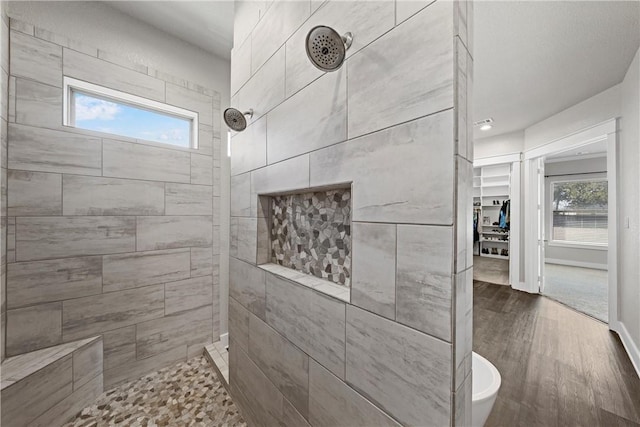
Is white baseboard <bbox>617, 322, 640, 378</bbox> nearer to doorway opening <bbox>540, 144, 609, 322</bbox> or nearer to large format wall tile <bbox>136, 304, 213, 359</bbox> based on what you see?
doorway opening <bbox>540, 144, 609, 322</bbox>

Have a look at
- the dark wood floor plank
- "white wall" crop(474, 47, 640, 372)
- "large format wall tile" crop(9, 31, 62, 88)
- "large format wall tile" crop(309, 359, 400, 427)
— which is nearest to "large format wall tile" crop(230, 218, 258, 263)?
"large format wall tile" crop(309, 359, 400, 427)

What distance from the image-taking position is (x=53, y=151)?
1.69 meters

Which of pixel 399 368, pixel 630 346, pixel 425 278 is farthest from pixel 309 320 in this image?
pixel 630 346

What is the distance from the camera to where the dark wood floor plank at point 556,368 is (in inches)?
61.4

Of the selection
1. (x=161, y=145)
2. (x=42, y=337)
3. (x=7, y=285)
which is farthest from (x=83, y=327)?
(x=161, y=145)

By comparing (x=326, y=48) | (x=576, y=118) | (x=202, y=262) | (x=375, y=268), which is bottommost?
(x=202, y=262)

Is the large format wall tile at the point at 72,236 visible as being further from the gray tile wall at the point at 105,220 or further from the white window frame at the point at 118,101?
the white window frame at the point at 118,101

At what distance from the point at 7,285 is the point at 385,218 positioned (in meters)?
2.41

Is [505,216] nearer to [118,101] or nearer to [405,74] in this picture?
[405,74]

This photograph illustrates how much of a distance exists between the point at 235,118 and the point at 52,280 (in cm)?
174

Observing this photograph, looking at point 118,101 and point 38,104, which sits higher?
point 118,101

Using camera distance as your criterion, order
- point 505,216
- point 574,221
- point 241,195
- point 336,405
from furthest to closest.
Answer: point 574,221 → point 505,216 → point 241,195 → point 336,405

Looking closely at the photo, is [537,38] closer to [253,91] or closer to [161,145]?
[253,91]

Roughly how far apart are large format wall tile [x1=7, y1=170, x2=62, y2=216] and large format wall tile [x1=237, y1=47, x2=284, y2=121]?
1.45 metres
